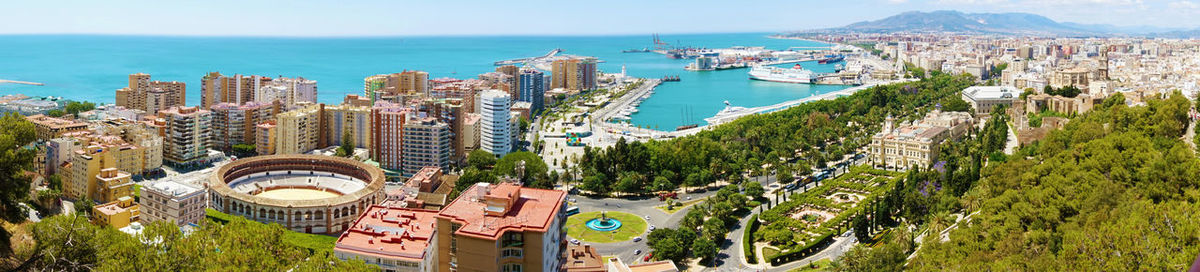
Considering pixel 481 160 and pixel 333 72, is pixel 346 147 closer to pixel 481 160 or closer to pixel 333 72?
pixel 481 160

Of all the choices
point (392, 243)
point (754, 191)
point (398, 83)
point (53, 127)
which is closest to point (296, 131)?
point (53, 127)

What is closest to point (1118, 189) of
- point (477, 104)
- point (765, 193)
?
point (765, 193)

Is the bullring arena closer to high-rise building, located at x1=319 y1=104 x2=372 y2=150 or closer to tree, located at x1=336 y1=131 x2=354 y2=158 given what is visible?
tree, located at x1=336 y1=131 x2=354 y2=158

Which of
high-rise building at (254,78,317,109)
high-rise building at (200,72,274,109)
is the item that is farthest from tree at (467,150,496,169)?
high-rise building at (200,72,274,109)

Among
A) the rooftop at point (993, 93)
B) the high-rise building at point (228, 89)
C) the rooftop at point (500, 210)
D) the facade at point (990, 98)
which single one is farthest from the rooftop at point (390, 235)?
the rooftop at point (993, 93)

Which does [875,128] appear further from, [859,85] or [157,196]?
[859,85]

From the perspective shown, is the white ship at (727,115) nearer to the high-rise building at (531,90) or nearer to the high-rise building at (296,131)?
the high-rise building at (531,90)
